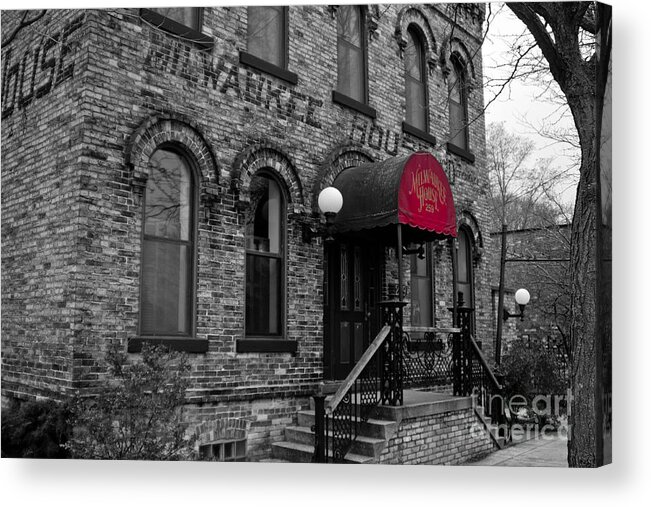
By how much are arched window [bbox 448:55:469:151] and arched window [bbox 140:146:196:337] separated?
5.57 meters

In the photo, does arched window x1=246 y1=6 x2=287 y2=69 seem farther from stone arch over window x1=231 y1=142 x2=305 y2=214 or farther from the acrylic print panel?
stone arch over window x1=231 y1=142 x2=305 y2=214

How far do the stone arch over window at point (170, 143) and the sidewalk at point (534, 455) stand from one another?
14.4 ft

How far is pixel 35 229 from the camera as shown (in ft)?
22.0

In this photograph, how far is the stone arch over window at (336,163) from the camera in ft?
28.3

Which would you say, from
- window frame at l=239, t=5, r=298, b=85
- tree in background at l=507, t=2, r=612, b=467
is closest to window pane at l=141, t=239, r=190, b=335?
window frame at l=239, t=5, r=298, b=85

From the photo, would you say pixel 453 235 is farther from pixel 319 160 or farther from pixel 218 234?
pixel 218 234

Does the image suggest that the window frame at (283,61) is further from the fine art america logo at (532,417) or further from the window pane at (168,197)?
the fine art america logo at (532,417)

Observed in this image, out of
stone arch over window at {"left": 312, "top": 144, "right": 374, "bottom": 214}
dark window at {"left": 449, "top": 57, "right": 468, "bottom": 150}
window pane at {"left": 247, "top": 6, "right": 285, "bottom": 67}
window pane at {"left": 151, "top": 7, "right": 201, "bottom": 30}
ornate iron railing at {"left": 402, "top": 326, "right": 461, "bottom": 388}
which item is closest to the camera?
window pane at {"left": 151, "top": 7, "right": 201, "bottom": 30}

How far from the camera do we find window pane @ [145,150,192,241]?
271 inches

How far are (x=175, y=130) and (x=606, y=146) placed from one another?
428cm

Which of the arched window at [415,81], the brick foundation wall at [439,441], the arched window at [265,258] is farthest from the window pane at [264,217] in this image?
the arched window at [415,81]

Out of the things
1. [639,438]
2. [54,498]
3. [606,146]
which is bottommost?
[54,498]

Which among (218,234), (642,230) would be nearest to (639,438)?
(642,230)

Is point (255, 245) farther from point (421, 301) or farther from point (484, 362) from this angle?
point (421, 301)
